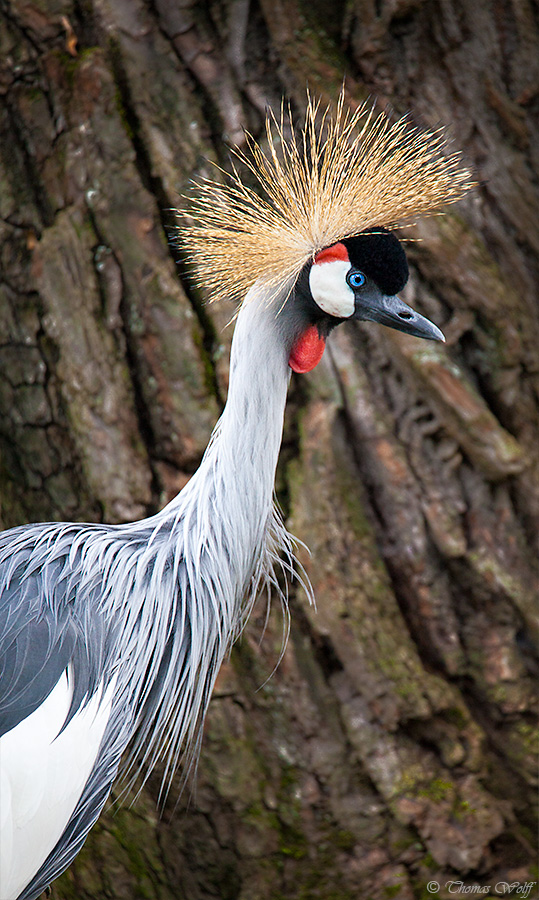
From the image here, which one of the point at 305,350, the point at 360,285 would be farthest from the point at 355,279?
the point at 305,350

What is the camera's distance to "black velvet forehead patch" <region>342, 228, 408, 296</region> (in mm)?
1237

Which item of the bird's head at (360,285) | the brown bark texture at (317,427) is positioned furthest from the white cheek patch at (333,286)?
the brown bark texture at (317,427)

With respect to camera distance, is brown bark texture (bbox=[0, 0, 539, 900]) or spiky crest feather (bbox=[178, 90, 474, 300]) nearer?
spiky crest feather (bbox=[178, 90, 474, 300])

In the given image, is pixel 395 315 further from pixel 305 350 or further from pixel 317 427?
pixel 317 427

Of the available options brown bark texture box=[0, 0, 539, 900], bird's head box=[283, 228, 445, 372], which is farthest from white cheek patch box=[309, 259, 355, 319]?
brown bark texture box=[0, 0, 539, 900]

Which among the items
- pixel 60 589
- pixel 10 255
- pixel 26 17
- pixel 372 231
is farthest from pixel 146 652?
pixel 26 17

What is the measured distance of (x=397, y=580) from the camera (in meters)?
1.84

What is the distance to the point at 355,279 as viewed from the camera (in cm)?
125

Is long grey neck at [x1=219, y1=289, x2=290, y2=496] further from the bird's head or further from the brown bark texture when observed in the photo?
the brown bark texture

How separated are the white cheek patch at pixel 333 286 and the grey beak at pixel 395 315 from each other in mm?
21

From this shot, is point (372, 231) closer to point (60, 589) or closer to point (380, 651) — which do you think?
point (60, 589)

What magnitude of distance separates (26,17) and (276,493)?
1.16 meters

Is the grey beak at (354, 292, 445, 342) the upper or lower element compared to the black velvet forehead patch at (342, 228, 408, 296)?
lower

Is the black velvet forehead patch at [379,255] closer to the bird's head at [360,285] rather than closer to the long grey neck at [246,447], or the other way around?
the bird's head at [360,285]
